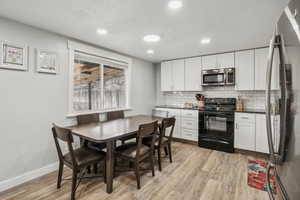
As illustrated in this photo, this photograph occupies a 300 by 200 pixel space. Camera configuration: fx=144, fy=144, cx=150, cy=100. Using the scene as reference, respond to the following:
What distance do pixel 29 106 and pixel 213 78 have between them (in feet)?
12.5

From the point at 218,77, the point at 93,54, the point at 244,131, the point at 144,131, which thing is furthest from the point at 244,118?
the point at 93,54

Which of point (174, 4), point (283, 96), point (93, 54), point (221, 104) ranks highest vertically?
point (174, 4)

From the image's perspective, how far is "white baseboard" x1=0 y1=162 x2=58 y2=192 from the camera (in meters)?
1.95

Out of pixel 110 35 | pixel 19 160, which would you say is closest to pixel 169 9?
pixel 110 35

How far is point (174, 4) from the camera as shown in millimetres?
1697

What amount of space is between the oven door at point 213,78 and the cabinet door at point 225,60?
0.69 ft

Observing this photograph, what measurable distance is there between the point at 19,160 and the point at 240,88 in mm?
4390

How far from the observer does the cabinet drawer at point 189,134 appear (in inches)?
147

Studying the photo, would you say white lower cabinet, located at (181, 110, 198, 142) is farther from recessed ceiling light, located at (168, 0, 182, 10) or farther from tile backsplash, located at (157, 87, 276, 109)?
recessed ceiling light, located at (168, 0, 182, 10)

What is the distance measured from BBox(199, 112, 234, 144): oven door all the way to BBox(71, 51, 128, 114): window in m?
2.09

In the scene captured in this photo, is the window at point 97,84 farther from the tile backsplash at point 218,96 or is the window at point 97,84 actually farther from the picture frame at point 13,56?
the tile backsplash at point 218,96

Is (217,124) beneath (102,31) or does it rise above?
beneath

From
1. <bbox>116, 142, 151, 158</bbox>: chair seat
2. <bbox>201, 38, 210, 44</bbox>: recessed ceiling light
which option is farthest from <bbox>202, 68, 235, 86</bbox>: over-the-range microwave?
<bbox>116, 142, 151, 158</bbox>: chair seat

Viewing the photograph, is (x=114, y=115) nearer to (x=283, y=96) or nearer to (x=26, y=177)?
(x=26, y=177)
